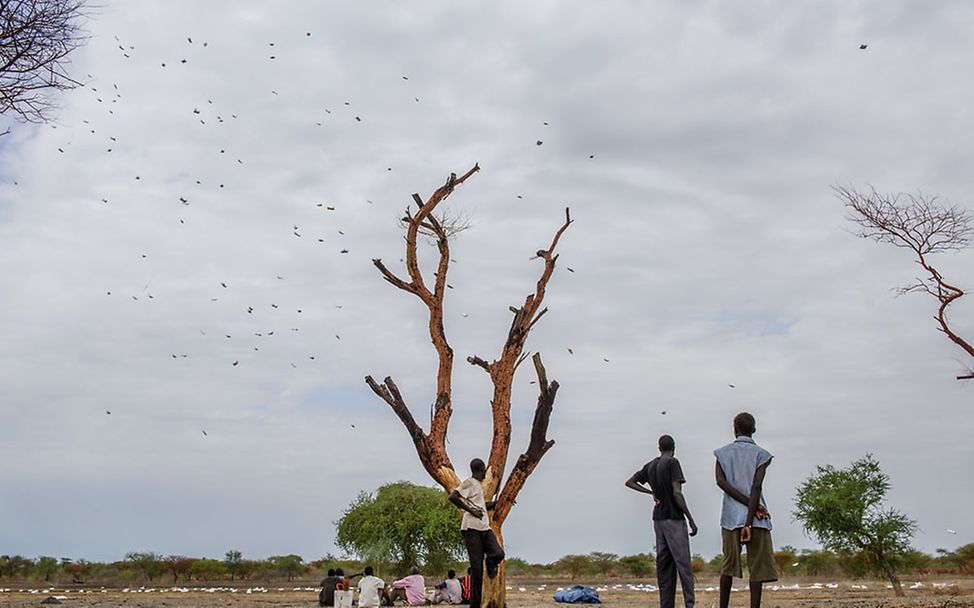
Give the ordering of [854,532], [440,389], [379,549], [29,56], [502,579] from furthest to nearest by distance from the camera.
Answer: [379,549]
[854,532]
[440,389]
[502,579]
[29,56]

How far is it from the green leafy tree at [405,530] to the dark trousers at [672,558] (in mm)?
30491

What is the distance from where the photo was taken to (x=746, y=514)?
29.0ft

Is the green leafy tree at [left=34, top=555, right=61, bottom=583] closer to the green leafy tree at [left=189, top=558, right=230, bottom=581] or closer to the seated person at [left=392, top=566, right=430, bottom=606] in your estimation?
the green leafy tree at [left=189, top=558, right=230, bottom=581]

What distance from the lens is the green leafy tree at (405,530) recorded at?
40625mm

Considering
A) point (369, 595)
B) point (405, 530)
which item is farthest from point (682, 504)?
point (405, 530)

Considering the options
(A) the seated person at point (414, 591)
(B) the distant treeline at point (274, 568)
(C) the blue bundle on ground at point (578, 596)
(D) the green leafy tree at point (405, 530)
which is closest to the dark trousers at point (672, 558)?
(C) the blue bundle on ground at point (578, 596)

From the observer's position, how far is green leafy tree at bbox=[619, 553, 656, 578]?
69438mm

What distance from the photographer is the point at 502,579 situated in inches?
634

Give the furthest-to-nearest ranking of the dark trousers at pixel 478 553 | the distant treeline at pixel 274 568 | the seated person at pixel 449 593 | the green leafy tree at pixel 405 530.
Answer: the distant treeline at pixel 274 568 < the green leafy tree at pixel 405 530 < the seated person at pixel 449 593 < the dark trousers at pixel 478 553

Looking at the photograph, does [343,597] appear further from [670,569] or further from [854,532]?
[854,532]

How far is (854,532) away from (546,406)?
1647cm

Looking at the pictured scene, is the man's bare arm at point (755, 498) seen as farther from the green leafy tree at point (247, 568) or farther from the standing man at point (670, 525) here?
the green leafy tree at point (247, 568)

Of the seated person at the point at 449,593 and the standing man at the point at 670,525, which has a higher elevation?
the standing man at the point at 670,525

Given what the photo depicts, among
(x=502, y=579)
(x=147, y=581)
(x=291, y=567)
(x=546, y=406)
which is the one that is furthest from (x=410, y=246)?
(x=291, y=567)
